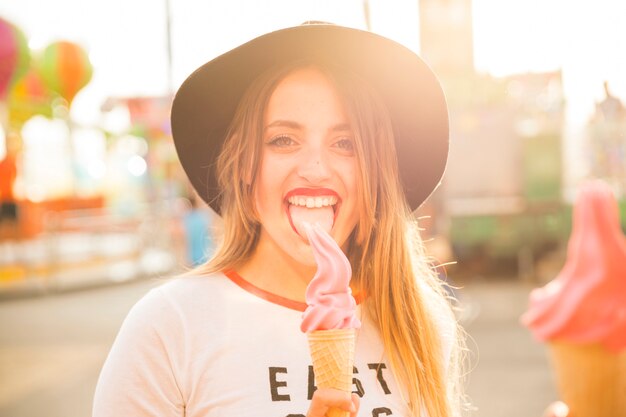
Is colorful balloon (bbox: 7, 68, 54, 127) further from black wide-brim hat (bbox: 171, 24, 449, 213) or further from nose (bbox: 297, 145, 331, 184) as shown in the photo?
nose (bbox: 297, 145, 331, 184)

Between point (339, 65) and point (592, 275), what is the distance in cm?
162

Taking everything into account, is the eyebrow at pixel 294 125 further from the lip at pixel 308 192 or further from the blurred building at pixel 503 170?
the blurred building at pixel 503 170

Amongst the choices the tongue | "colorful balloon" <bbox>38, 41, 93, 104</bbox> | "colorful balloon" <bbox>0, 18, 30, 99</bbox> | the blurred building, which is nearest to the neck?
the tongue

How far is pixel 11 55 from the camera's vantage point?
10609mm

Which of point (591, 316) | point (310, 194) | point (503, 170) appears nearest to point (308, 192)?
point (310, 194)

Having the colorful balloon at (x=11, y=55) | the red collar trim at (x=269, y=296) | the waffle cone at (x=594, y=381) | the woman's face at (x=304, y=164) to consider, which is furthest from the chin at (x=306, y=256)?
the colorful balloon at (x=11, y=55)

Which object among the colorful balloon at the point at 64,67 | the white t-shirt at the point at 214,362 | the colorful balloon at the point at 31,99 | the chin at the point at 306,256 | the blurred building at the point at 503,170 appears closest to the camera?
the white t-shirt at the point at 214,362

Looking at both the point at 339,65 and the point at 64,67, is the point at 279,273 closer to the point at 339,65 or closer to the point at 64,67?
the point at 339,65

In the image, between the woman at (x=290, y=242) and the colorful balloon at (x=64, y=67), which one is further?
the colorful balloon at (x=64, y=67)

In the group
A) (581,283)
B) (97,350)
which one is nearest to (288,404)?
(581,283)

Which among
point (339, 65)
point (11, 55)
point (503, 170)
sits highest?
point (11, 55)

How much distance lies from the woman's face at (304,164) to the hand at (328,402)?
38 cm

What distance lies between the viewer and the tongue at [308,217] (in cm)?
180

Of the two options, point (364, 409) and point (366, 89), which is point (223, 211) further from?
point (364, 409)
